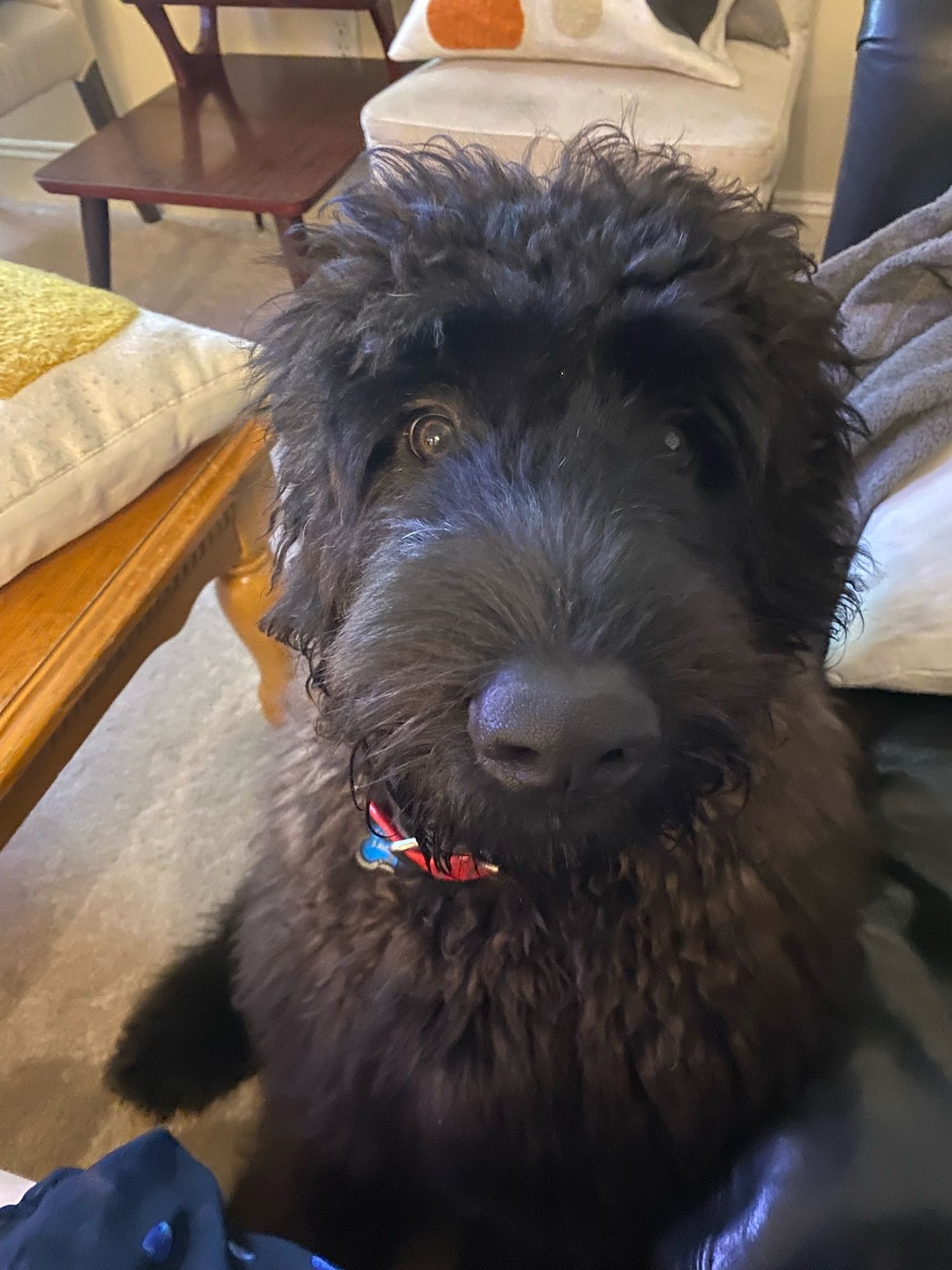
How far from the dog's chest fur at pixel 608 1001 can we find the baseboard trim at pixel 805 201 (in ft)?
9.52

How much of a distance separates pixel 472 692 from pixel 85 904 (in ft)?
4.31

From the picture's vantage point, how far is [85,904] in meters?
1.70

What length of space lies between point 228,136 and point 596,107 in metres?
1.17

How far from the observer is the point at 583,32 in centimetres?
247

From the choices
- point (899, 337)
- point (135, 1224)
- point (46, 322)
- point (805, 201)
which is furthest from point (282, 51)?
point (135, 1224)

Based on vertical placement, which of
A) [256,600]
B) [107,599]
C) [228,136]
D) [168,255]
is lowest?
[168,255]

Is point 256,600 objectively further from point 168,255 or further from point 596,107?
point 168,255

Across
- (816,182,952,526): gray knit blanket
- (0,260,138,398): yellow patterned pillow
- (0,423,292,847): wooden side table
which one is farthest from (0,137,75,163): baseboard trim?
(816,182,952,526): gray knit blanket

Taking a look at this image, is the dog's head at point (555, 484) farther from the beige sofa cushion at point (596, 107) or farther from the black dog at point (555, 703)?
the beige sofa cushion at point (596, 107)

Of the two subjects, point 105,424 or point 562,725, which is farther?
point 105,424

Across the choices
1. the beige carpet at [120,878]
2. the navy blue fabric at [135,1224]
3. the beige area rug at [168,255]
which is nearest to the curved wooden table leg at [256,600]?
the beige carpet at [120,878]

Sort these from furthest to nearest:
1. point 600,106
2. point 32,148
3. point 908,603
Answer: point 32,148 → point 600,106 → point 908,603

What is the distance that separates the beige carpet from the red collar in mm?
582

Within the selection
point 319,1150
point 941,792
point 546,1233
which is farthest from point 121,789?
point 941,792
